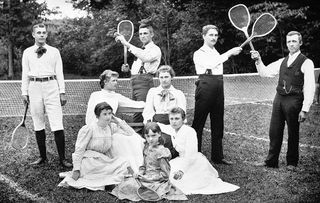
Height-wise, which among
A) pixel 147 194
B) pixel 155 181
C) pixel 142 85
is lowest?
pixel 147 194

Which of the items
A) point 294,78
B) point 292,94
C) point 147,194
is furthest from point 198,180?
point 294,78

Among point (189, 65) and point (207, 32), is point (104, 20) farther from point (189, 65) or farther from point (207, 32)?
point (207, 32)

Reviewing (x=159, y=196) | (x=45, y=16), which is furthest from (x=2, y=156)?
(x=45, y=16)

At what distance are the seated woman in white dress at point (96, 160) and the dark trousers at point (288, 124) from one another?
98.3 inches

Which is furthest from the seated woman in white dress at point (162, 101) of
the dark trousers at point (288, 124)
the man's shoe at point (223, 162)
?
the dark trousers at point (288, 124)

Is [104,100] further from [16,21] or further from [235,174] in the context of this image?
[16,21]

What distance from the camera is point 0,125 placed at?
1180 centimetres

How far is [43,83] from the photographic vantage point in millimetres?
7379

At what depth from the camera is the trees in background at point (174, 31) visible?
2506 centimetres

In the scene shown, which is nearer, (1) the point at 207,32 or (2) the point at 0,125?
(1) the point at 207,32

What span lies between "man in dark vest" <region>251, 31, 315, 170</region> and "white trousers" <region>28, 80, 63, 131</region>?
315 centimetres

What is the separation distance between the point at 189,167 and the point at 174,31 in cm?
2429

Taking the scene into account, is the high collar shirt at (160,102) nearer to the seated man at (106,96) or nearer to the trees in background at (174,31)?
the seated man at (106,96)

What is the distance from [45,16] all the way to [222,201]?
30.4 m
